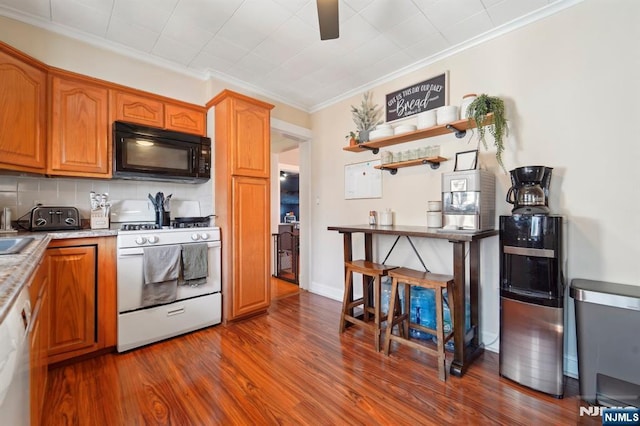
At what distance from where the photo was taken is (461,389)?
1.71 m

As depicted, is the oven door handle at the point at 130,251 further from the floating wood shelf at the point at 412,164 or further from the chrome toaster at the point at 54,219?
the floating wood shelf at the point at 412,164

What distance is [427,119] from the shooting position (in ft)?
7.84

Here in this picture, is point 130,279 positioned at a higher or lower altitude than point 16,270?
lower

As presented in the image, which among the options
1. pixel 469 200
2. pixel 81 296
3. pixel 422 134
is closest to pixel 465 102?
pixel 422 134

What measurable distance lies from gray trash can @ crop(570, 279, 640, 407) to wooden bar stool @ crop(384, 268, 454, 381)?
0.70 meters

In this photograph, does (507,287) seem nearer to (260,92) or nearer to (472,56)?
(472,56)

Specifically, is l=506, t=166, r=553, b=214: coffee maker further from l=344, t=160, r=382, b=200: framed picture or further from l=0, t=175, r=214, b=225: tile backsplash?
l=0, t=175, r=214, b=225: tile backsplash

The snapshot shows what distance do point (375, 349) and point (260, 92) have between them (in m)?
2.99

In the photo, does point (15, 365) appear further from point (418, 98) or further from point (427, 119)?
point (418, 98)

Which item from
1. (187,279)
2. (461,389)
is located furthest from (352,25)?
(461,389)

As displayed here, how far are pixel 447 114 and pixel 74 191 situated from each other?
3.27 meters

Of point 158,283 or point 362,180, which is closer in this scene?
point 158,283

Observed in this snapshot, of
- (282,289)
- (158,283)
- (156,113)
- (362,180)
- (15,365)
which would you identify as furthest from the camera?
(282,289)

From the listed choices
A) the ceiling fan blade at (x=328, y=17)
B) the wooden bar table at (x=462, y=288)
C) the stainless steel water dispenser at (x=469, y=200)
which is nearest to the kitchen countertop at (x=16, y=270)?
the ceiling fan blade at (x=328, y=17)
